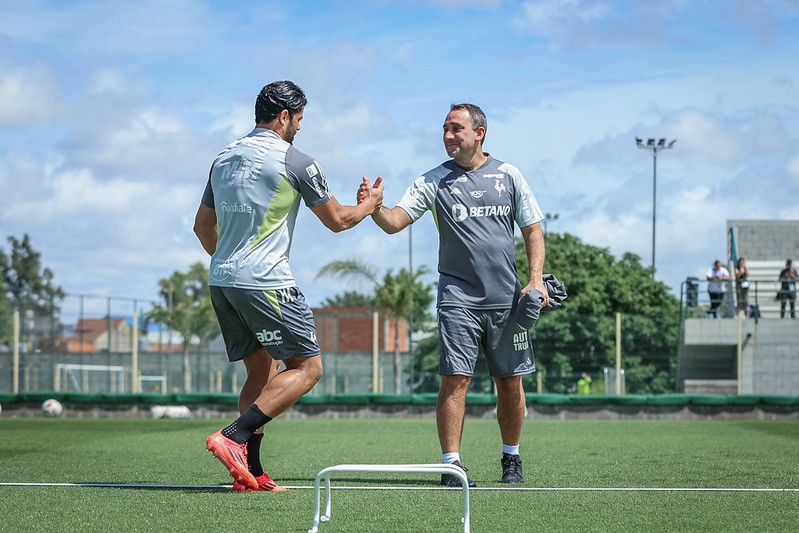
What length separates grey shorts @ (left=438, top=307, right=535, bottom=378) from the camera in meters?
5.68

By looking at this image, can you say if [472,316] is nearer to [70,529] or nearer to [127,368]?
[70,529]

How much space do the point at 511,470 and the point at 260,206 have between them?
2065mm

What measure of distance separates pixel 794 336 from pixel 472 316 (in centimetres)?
2115

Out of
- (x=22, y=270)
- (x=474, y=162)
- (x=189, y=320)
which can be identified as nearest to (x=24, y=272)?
(x=22, y=270)

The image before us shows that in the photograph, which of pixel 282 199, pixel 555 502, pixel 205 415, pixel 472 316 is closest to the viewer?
pixel 555 502

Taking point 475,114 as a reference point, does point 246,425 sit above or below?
below

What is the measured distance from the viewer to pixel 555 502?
447 centimetres

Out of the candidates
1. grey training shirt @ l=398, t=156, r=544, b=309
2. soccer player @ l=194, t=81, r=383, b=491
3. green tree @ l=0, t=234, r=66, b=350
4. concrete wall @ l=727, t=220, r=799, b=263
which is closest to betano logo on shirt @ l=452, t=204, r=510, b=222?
grey training shirt @ l=398, t=156, r=544, b=309

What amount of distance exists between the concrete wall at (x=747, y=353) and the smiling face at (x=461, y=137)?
18.2 meters

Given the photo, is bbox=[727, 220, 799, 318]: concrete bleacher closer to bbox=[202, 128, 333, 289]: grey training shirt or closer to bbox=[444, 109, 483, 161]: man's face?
bbox=[444, 109, 483, 161]: man's face

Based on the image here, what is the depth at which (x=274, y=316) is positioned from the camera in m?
4.82

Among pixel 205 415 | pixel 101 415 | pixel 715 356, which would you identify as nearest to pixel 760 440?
pixel 205 415

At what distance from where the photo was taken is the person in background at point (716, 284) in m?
24.5

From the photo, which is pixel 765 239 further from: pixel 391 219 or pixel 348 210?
A: pixel 348 210
